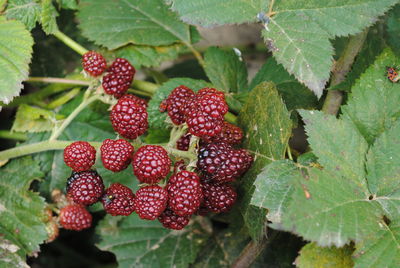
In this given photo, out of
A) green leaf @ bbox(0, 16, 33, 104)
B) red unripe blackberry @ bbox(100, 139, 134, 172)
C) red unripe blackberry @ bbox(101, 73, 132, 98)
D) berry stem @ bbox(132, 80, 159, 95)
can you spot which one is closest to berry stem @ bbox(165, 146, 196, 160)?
red unripe blackberry @ bbox(100, 139, 134, 172)

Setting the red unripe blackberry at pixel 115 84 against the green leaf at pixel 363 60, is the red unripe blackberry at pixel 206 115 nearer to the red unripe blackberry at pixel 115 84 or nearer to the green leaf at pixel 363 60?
the red unripe blackberry at pixel 115 84

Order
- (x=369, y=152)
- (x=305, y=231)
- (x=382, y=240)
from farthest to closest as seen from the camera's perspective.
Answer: (x=369, y=152), (x=382, y=240), (x=305, y=231)

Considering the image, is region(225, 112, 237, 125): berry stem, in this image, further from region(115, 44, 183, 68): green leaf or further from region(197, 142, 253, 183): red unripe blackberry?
region(115, 44, 183, 68): green leaf

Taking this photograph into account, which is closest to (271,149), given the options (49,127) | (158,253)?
(158,253)

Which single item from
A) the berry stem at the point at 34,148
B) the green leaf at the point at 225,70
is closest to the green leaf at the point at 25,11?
the berry stem at the point at 34,148

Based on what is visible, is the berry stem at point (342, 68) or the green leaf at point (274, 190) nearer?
the green leaf at point (274, 190)

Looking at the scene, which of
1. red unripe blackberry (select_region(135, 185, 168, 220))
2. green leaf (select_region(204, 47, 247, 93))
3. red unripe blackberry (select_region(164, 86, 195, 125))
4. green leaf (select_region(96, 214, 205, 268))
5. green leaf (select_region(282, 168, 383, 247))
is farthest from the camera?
green leaf (select_region(96, 214, 205, 268))

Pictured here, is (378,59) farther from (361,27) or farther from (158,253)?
(158,253)
